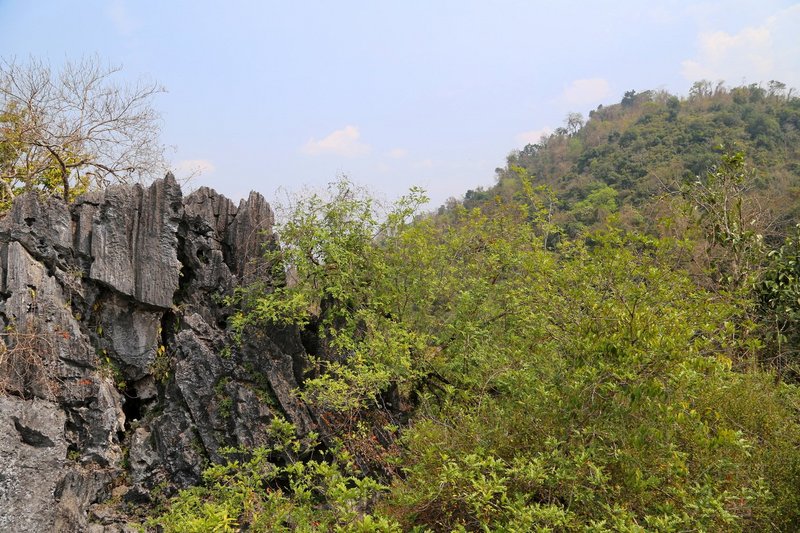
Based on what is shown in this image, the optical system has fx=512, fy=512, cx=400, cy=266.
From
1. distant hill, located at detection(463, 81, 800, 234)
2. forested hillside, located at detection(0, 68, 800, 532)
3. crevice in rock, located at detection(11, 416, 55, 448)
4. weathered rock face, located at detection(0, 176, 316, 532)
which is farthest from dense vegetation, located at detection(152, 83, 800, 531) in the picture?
distant hill, located at detection(463, 81, 800, 234)

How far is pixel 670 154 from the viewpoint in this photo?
2581 centimetres

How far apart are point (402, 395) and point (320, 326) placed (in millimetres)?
1844

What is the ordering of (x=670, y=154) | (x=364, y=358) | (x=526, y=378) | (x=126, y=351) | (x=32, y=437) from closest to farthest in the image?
(x=526, y=378) → (x=32, y=437) → (x=364, y=358) → (x=126, y=351) → (x=670, y=154)

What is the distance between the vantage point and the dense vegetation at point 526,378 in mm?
3656

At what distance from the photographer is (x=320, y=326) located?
25.4ft

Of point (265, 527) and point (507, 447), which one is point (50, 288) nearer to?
point (265, 527)

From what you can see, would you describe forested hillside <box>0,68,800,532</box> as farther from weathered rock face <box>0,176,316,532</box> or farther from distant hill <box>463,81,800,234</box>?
distant hill <box>463,81,800,234</box>

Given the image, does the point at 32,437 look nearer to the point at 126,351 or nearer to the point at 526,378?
the point at 126,351

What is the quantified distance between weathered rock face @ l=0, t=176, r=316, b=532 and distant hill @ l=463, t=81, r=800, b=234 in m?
10.5

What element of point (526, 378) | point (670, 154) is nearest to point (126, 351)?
point (526, 378)

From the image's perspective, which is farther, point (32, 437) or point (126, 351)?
point (126, 351)

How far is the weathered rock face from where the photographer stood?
6.46 metres

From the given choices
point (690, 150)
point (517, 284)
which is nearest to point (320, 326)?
point (517, 284)

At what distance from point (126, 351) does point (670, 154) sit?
2631cm
